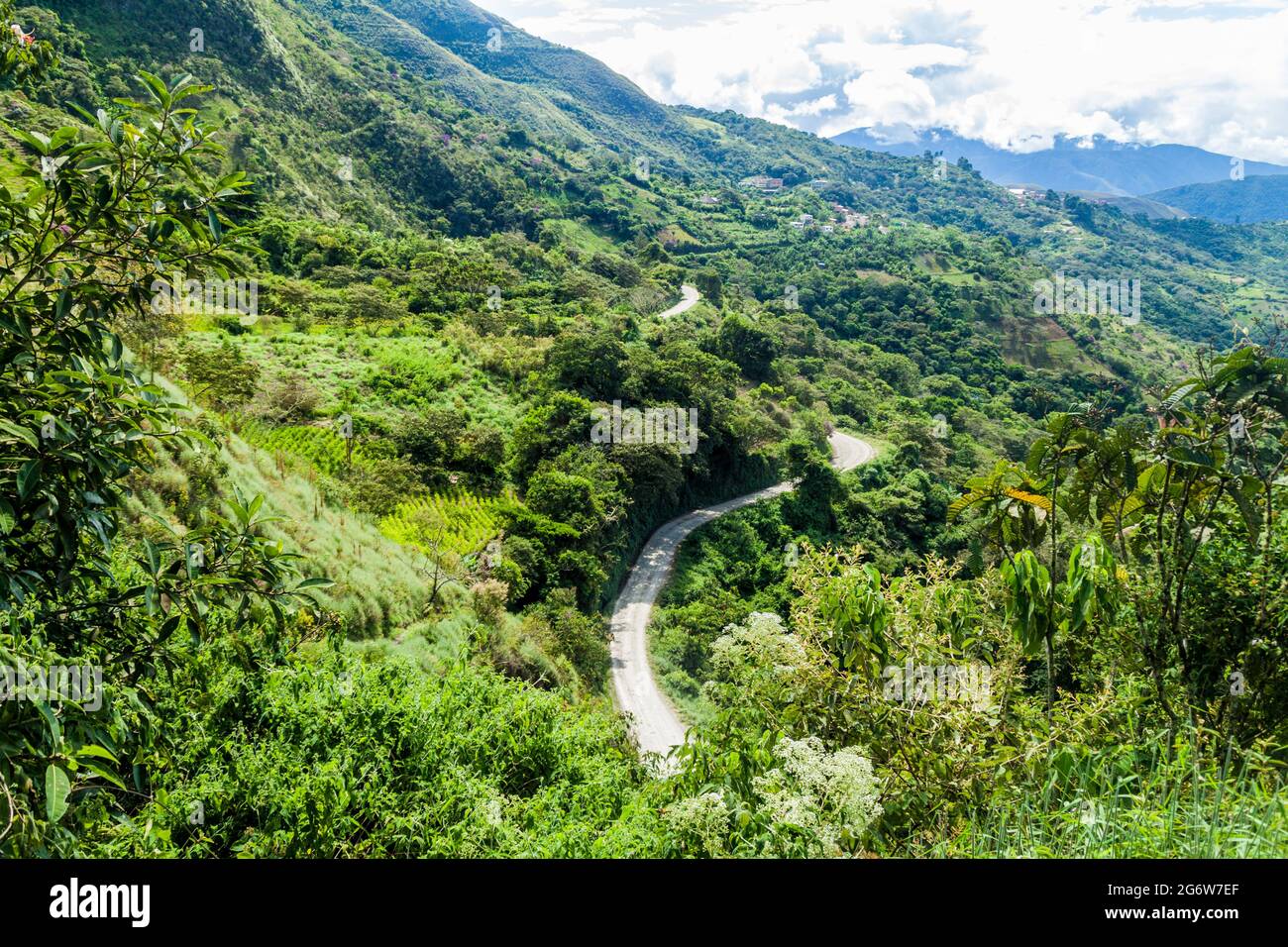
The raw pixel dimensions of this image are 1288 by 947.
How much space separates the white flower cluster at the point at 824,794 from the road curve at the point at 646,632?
9303 millimetres

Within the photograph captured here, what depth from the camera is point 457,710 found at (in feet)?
23.0

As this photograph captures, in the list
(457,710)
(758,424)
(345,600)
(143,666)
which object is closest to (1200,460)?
(143,666)

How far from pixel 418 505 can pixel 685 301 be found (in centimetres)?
5044

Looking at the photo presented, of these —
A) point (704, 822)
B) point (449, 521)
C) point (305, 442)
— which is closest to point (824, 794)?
point (704, 822)

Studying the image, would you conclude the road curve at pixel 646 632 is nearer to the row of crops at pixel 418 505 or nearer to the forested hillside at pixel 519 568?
the forested hillside at pixel 519 568

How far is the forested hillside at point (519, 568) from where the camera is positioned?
269 cm

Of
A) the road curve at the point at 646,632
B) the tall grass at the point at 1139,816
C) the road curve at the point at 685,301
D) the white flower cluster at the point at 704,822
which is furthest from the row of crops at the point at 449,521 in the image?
the road curve at the point at 685,301

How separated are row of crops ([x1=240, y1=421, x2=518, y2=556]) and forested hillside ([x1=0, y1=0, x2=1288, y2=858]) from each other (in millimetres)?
192

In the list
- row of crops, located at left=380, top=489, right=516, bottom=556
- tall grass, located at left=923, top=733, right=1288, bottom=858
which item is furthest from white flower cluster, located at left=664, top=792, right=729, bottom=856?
row of crops, located at left=380, top=489, right=516, bottom=556

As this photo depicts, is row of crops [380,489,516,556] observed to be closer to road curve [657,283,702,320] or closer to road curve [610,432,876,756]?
road curve [610,432,876,756]

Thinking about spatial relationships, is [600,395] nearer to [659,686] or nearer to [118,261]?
[659,686]

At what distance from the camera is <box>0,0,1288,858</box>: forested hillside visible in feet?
8.82

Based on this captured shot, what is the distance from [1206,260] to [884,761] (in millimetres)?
183473

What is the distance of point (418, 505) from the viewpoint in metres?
19.9
